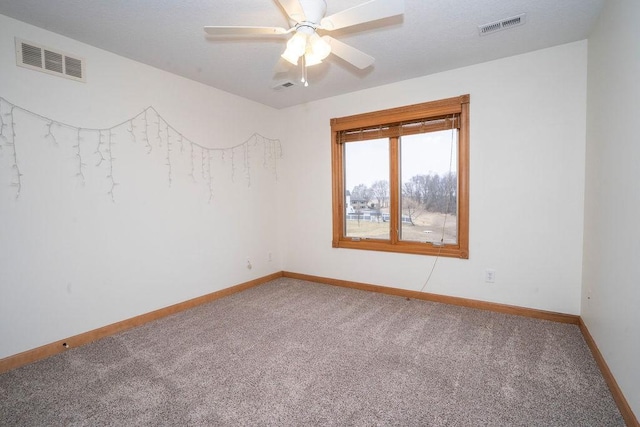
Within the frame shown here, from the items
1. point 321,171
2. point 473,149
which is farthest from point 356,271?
point 473,149

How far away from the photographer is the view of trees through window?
3305 mm

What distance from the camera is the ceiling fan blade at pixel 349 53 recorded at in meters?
2.00

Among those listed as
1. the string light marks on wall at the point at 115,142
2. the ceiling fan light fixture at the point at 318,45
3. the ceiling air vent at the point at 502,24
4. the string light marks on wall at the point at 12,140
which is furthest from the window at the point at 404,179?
the string light marks on wall at the point at 12,140

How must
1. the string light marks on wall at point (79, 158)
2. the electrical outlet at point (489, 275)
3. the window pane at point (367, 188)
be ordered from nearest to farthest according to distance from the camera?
the string light marks on wall at point (79, 158), the electrical outlet at point (489, 275), the window pane at point (367, 188)

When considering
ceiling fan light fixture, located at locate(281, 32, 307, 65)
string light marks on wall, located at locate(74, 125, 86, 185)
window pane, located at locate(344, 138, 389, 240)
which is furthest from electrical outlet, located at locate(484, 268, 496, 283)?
string light marks on wall, located at locate(74, 125, 86, 185)

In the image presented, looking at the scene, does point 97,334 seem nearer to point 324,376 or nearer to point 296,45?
point 324,376

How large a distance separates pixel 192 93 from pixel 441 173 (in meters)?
2.93

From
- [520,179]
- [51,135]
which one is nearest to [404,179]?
[520,179]

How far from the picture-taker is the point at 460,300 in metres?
3.19

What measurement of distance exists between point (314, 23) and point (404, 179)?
2195mm

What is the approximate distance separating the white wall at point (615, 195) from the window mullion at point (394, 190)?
1.72 metres

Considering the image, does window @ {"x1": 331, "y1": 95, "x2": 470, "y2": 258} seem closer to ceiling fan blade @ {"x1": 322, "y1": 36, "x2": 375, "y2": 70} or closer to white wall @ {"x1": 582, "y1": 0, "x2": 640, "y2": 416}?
white wall @ {"x1": 582, "y1": 0, "x2": 640, "y2": 416}

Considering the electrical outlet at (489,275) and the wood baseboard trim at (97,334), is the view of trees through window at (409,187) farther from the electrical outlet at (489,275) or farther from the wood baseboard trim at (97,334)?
the wood baseboard trim at (97,334)

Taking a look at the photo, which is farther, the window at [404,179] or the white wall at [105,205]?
the window at [404,179]
